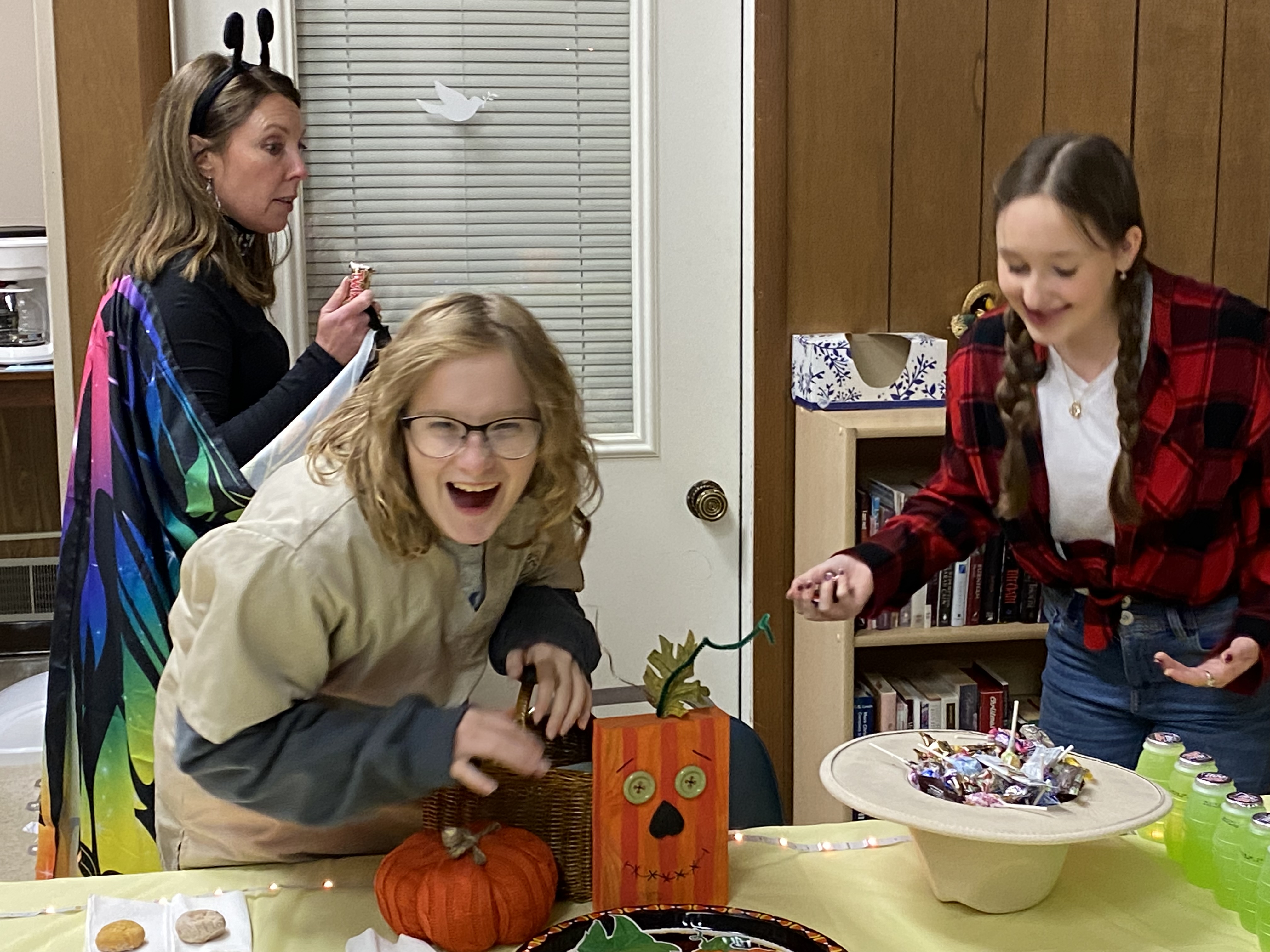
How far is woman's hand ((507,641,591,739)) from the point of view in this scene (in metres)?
1.25

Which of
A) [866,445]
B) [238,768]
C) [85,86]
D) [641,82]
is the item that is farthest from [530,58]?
[238,768]

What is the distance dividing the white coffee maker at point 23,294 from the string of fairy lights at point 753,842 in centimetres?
272

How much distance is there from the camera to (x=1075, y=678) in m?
1.81

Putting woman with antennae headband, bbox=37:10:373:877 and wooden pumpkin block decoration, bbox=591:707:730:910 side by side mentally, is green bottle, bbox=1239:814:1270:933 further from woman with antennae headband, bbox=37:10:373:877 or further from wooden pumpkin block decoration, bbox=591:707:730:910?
woman with antennae headband, bbox=37:10:373:877

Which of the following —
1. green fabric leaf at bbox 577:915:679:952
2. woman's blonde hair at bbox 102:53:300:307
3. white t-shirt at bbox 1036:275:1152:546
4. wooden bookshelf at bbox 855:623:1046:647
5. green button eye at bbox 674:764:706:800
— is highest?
woman's blonde hair at bbox 102:53:300:307

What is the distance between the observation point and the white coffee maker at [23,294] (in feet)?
12.0

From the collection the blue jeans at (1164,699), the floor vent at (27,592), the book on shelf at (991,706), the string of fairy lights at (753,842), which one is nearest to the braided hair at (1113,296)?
the blue jeans at (1164,699)

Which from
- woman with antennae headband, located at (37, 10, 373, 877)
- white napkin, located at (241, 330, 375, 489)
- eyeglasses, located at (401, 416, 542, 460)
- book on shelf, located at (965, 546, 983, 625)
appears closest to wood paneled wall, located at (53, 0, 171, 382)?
woman with antennae headband, located at (37, 10, 373, 877)

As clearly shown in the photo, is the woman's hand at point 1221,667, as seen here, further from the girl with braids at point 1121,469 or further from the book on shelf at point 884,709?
the book on shelf at point 884,709

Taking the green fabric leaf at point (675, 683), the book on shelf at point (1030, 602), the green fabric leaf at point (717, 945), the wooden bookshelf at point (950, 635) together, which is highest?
the green fabric leaf at point (675, 683)

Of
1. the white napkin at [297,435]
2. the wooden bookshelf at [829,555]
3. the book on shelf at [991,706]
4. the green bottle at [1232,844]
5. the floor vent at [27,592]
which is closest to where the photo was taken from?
the green bottle at [1232,844]

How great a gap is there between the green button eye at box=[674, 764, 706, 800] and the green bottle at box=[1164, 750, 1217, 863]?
47 cm

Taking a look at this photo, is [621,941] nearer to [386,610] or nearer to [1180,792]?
[386,610]

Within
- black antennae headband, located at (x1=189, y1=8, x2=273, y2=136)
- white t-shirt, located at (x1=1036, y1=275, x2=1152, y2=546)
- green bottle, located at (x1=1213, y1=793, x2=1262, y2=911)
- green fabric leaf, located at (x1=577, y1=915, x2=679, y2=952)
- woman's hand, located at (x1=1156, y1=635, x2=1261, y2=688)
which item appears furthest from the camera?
black antennae headband, located at (x1=189, y1=8, x2=273, y2=136)
